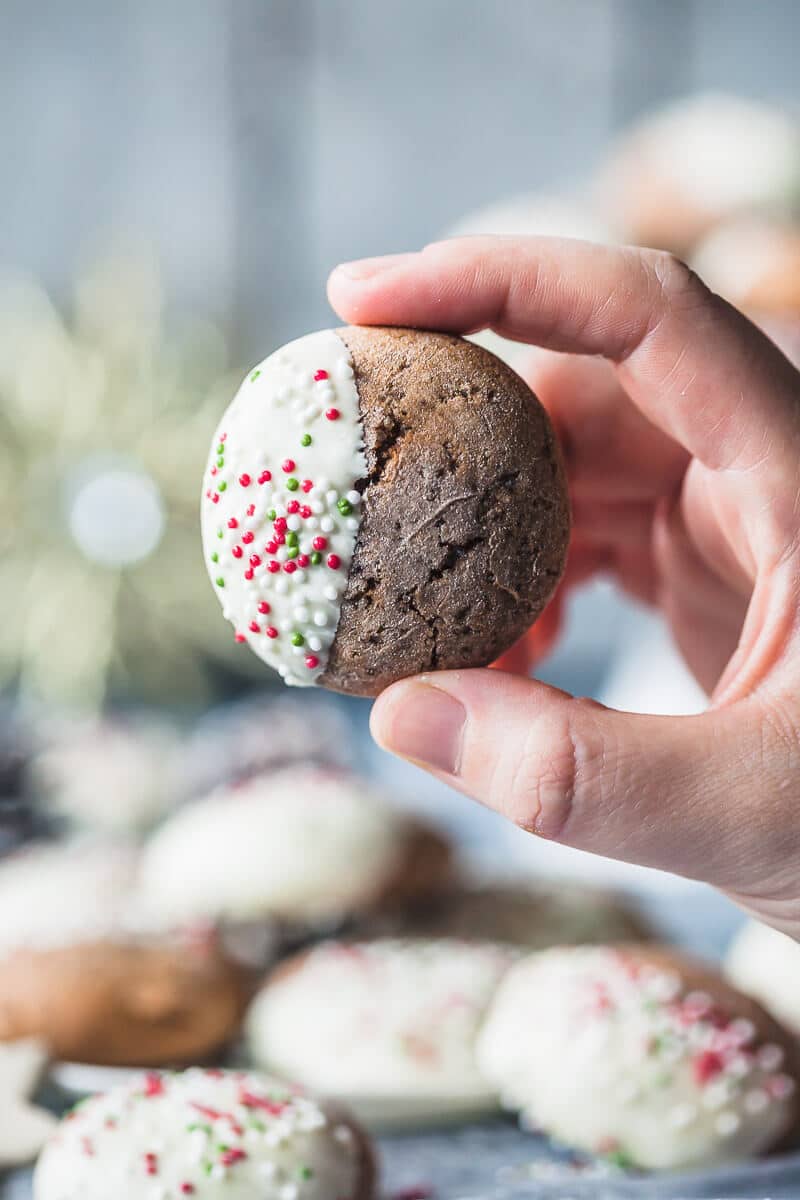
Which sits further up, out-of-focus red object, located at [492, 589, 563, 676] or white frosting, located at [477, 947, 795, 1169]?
out-of-focus red object, located at [492, 589, 563, 676]

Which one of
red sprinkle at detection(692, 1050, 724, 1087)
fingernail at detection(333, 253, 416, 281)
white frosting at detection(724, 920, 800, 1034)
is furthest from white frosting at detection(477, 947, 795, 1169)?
fingernail at detection(333, 253, 416, 281)

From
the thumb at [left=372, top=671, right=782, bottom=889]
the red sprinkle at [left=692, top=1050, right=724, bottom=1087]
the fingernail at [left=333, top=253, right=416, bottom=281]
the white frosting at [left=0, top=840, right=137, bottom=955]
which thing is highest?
the fingernail at [left=333, top=253, right=416, bottom=281]

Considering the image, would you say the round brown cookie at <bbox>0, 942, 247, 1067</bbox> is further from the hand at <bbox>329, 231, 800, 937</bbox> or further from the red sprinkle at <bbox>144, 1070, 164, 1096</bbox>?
the hand at <bbox>329, 231, 800, 937</bbox>

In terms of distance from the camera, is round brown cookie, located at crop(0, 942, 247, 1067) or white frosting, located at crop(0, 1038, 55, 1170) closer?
white frosting, located at crop(0, 1038, 55, 1170)

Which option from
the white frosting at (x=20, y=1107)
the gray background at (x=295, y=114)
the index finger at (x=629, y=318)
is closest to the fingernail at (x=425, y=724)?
the index finger at (x=629, y=318)

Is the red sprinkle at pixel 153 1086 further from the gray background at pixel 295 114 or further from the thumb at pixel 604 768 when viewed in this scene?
the gray background at pixel 295 114

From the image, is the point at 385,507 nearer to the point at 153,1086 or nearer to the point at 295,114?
the point at 153,1086
